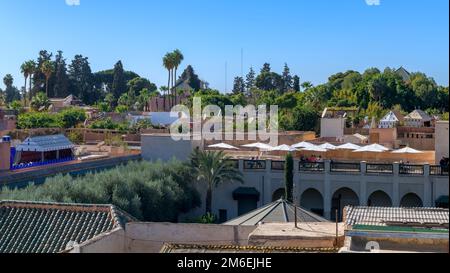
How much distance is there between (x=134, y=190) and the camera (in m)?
23.2

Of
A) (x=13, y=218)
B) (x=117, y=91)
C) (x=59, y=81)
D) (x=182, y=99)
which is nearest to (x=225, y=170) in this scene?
(x=13, y=218)

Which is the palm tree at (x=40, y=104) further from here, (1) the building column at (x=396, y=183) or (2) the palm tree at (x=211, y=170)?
(1) the building column at (x=396, y=183)

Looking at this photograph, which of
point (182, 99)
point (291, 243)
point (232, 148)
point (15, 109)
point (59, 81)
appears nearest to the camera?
point (291, 243)

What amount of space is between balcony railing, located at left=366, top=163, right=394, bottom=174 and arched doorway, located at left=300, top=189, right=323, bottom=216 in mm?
2703

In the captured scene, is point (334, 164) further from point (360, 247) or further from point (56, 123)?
point (56, 123)

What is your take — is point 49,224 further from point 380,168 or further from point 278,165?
point 380,168

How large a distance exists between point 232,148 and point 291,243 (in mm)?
21575

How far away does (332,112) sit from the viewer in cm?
5422

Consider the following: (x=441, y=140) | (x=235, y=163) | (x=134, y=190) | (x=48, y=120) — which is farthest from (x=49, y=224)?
(x=48, y=120)

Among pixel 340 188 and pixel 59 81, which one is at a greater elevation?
pixel 59 81

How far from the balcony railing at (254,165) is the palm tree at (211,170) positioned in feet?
2.07

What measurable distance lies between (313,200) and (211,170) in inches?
203

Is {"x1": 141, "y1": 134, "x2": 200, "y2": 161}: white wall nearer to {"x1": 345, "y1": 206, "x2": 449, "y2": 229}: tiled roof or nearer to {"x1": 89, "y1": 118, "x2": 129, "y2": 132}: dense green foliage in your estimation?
{"x1": 89, "y1": 118, "x2": 129, "y2": 132}: dense green foliage
